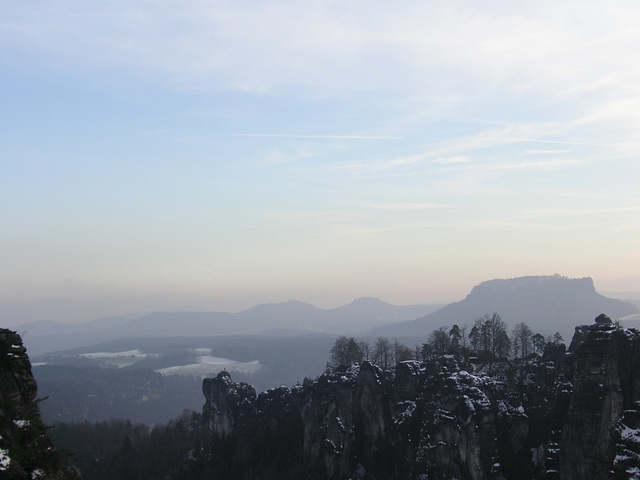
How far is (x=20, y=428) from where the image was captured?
996 inches

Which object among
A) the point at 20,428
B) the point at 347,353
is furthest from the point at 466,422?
the point at 20,428

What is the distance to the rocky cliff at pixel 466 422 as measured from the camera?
55688 mm

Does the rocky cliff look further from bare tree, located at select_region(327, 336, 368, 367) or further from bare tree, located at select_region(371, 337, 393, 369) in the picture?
bare tree, located at select_region(371, 337, 393, 369)

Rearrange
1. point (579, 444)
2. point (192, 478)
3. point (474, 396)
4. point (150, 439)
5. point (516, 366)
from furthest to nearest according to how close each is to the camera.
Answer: point (150, 439)
point (192, 478)
point (516, 366)
point (474, 396)
point (579, 444)

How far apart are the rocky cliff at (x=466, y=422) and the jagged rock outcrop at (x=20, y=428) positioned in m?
45.1

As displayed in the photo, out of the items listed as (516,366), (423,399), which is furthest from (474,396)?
(516,366)

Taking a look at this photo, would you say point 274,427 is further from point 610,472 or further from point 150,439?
point 610,472

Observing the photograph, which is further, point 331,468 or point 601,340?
point 331,468

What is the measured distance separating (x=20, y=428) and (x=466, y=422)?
2170 inches

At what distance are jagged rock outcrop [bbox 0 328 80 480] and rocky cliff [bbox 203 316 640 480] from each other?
Result: 4512cm

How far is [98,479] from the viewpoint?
108 m

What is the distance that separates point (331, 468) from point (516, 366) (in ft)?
99.7

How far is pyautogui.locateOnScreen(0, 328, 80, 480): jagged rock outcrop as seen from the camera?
22188mm

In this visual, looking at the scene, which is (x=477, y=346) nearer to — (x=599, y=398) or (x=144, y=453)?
(x=599, y=398)
